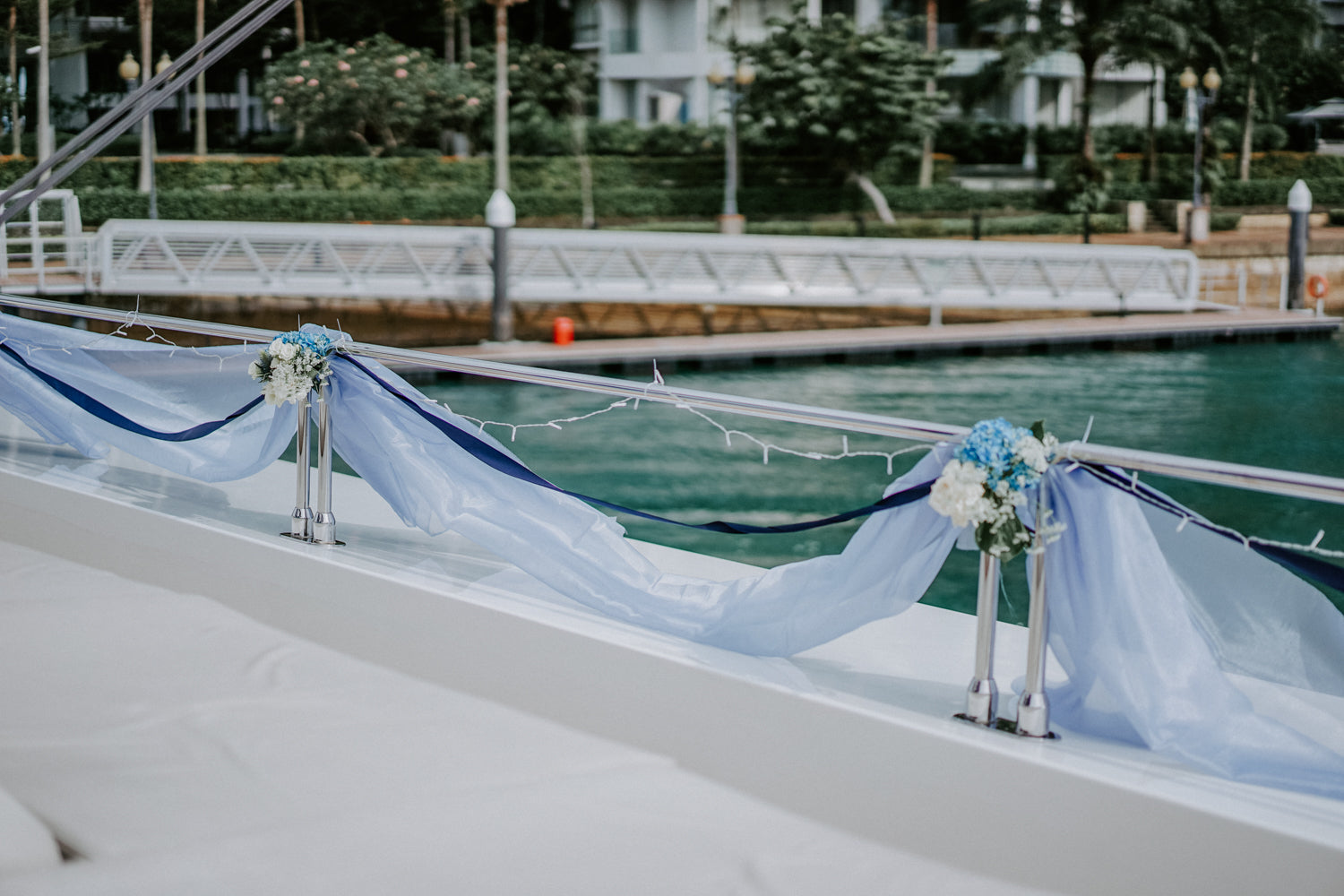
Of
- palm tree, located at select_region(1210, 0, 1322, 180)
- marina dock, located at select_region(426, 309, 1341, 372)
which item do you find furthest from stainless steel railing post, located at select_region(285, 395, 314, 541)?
palm tree, located at select_region(1210, 0, 1322, 180)

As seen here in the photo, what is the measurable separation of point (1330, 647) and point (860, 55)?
2611 cm

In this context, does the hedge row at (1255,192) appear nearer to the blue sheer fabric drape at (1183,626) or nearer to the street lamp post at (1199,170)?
the street lamp post at (1199,170)

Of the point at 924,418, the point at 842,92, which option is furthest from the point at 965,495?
the point at 842,92

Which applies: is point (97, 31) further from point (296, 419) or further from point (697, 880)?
point (697, 880)

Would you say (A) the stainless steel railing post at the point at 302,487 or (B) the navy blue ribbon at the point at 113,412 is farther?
(B) the navy blue ribbon at the point at 113,412

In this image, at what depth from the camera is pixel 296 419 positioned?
13.6 feet

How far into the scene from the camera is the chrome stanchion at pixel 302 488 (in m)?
4.09

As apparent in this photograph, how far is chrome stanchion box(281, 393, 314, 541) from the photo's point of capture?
13.4 feet

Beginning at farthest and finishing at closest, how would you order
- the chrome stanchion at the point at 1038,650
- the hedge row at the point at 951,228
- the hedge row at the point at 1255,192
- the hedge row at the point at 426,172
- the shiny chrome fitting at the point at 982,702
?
the hedge row at the point at 1255,192, the hedge row at the point at 951,228, the hedge row at the point at 426,172, the shiny chrome fitting at the point at 982,702, the chrome stanchion at the point at 1038,650

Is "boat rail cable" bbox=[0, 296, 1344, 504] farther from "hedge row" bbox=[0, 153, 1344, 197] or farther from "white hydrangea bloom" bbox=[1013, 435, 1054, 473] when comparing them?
"hedge row" bbox=[0, 153, 1344, 197]

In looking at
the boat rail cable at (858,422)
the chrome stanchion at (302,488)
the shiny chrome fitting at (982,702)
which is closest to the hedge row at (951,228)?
the boat rail cable at (858,422)

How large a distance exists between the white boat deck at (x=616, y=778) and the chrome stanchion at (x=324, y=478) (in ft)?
0.46

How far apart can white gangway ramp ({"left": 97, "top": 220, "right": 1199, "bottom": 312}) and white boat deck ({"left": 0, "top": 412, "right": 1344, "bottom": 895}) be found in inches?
479

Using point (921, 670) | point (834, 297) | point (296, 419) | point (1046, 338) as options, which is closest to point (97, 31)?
point (834, 297)
